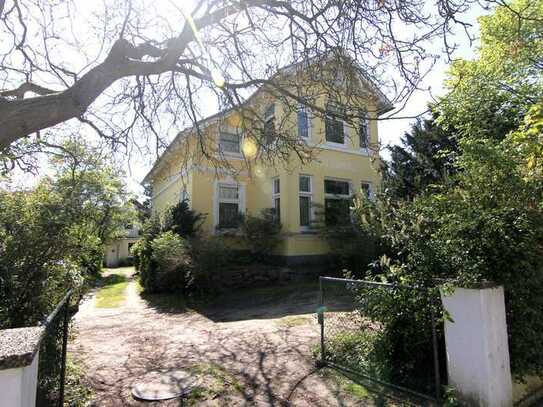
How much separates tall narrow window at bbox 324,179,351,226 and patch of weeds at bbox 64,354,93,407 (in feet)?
32.2

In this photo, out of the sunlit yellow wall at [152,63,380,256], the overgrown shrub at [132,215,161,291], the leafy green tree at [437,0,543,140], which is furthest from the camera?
the sunlit yellow wall at [152,63,380,256]

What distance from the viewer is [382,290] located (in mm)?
4047

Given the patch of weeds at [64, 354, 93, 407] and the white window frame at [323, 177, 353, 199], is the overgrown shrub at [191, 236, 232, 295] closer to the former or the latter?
the patch of weeds at [64, 354, 93, 407]

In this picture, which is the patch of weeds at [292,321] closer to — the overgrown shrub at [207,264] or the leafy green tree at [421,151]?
the overgrown shrub at [207,264]

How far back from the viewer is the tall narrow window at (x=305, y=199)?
1341cm

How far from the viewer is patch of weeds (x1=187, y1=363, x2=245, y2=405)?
3.89 m

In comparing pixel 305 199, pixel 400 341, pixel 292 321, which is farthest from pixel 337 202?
pixel 400 341

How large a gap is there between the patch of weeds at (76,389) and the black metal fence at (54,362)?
19 centimetres

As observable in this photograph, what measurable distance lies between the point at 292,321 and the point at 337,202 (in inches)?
305

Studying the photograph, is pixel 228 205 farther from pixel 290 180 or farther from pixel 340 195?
pixel 340 195

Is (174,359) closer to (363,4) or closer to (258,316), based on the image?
(258,316)

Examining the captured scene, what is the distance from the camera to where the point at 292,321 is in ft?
23.2

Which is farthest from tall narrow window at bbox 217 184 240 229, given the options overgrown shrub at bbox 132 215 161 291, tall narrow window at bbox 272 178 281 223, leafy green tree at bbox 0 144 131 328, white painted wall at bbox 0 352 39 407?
white painted wall at bbox 0 352 39 407

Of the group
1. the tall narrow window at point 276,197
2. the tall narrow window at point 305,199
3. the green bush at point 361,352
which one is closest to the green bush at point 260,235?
the tall narrow window at point 276,197
